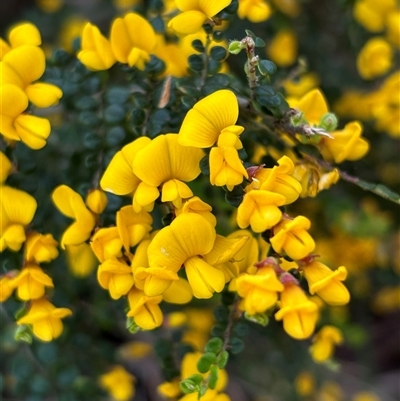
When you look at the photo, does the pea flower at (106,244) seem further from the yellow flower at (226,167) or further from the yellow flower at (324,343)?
the yellow flower at (324,343)

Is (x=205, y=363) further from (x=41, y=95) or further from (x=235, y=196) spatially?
(x=41, y=95)

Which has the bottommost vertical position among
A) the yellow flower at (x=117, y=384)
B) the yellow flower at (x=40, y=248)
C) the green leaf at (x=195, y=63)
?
the yellow flower at (x=117, y=384)

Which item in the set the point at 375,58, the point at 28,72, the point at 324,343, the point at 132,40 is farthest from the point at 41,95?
the point at 375,58

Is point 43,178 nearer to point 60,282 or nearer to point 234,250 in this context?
point 60,282

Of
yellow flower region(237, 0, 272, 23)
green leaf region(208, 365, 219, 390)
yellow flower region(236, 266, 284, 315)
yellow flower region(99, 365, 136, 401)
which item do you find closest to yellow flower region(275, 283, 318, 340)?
yellow flower region(236, 266, 284, 315)

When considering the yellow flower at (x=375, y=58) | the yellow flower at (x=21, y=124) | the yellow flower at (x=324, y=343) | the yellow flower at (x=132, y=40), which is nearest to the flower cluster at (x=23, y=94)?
the yellow flower at (x=21, y=124)

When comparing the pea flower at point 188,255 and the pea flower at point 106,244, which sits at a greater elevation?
the pea flower at point 188,255

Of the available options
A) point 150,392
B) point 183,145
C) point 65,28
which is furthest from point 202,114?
point 65,28
